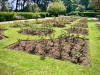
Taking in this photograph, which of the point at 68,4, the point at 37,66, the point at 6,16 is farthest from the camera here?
the point at 68,4

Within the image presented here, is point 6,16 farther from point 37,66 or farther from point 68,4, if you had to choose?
point 68,4

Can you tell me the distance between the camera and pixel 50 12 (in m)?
43.9

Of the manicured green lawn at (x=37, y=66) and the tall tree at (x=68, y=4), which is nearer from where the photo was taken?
the manicured green lawn at (x=37, y=66)

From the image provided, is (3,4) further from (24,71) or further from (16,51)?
(24,71)

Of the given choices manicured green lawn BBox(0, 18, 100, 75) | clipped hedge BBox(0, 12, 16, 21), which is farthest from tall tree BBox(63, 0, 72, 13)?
manicured green lawn BBox(0, 18, 100, 75)

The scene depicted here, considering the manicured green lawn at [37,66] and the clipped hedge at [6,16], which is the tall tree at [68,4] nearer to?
the clipped hedge at [6,16]

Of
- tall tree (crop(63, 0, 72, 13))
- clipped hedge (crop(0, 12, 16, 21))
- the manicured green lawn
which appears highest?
tall tree (crop(63, 0, 72, 13))

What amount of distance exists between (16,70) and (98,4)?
30.5 m

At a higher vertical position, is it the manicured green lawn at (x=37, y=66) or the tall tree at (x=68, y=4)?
the tall tree at (x=68, y=4)

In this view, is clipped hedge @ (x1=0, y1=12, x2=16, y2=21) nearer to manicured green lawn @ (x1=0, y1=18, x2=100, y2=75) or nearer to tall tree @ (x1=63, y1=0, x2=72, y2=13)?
manicured green lawn @ (x1=0, y1=18, x2=100, y2=75)

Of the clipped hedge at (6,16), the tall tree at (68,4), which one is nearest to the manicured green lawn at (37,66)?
the clipped hedge at (6,16)

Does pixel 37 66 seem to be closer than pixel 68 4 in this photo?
Yes

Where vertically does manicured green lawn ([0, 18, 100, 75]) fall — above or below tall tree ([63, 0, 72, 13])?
below

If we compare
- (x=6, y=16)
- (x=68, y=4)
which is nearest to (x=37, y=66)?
(x=6, y=16)
